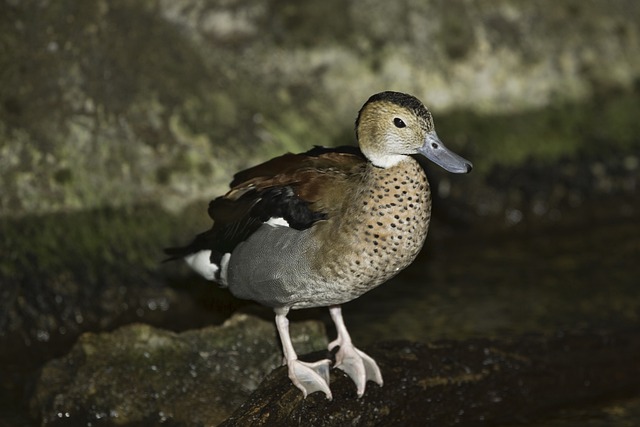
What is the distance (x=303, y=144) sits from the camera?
8062mm

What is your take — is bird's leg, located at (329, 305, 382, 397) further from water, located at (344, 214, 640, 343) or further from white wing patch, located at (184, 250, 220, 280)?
water, located at (344, 214, 640, 343)

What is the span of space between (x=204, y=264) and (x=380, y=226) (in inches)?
45.1

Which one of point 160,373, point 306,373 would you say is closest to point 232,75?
point 160,373

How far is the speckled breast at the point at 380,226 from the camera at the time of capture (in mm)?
4832

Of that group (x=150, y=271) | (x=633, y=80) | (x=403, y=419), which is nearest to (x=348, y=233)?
(x=403, y=419)

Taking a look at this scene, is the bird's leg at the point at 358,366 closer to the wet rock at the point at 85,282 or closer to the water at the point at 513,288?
the water at the point at 513,288

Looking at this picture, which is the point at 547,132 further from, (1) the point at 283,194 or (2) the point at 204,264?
(1) the point at 283,194

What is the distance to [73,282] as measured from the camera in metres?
7.06

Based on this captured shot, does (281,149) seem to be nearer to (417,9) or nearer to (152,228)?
(152,228)

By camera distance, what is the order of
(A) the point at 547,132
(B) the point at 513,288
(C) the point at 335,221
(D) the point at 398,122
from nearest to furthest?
(D) the point at 398,122 → (C) the point at 335,221 → (B) the point at 513,288 → (A) the point at 547,132

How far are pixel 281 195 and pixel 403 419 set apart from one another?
132cm

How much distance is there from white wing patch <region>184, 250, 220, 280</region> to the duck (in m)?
0.08

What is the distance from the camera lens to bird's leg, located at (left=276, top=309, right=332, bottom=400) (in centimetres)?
509

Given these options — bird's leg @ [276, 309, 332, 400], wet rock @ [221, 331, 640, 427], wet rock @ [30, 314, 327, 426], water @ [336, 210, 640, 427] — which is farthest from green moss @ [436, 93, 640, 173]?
bird's leg @ [276, 309, 332, 400]
